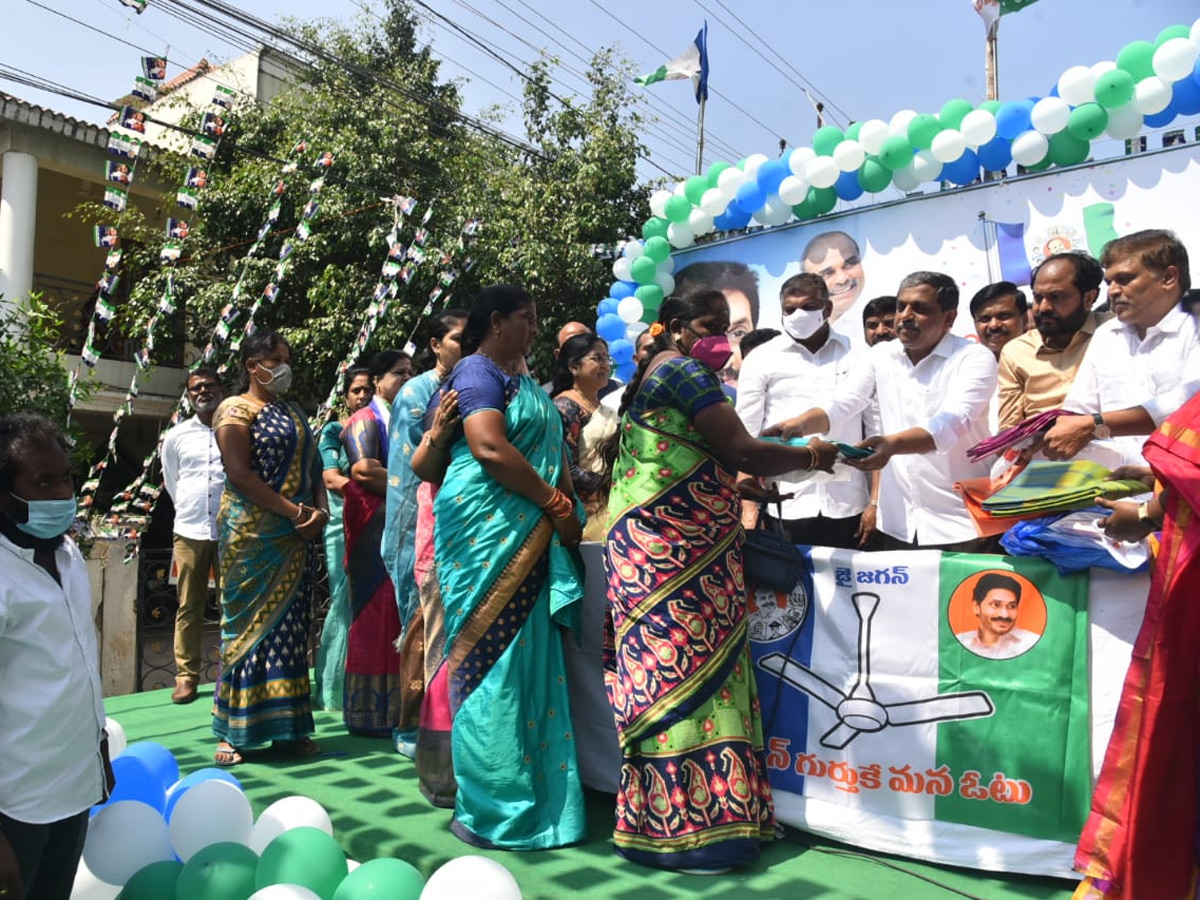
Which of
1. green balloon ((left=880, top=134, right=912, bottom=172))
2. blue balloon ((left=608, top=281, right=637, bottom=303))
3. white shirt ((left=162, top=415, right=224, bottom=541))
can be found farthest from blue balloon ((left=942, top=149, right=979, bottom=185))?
white shirt ((left=162, top=415, right=224, bottom=541))

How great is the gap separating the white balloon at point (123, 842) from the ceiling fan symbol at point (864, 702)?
6.52 ft

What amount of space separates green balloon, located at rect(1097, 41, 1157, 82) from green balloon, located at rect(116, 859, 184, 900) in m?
6.75

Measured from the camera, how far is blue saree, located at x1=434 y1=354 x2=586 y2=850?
3.11 metres

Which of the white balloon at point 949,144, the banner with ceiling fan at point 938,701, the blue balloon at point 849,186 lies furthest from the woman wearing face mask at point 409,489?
the blue balloon at point 849,186

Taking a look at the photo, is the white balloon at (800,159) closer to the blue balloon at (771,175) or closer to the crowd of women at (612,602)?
the blue balloon at (771,175)

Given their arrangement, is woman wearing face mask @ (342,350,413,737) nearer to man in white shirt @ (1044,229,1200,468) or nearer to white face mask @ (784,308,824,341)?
white face mask @ (784,308,824,341)

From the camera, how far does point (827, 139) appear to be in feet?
25.4

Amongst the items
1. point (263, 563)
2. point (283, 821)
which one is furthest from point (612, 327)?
point (283, 821)

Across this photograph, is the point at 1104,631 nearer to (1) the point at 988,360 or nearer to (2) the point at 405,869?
(1) the point at 988,360

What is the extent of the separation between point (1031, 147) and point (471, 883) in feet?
20.4

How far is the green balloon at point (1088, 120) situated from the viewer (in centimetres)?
629

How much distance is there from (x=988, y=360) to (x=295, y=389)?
10.3m

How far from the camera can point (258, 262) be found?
11.7 m

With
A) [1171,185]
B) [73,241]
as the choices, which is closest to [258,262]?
[73,241]
